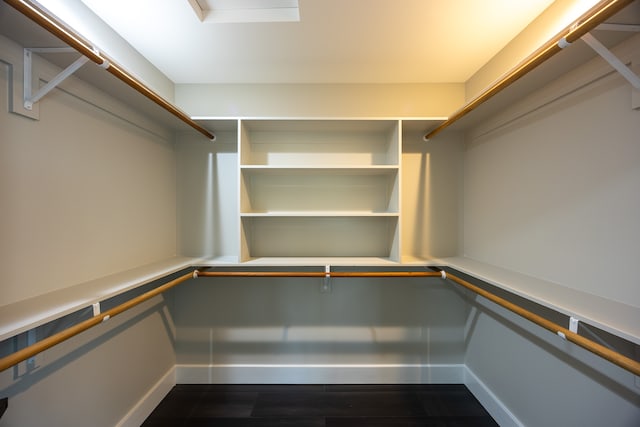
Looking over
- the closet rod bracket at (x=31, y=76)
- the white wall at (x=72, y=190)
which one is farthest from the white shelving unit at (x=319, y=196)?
the closet rod bracket at (x=31, y=76)

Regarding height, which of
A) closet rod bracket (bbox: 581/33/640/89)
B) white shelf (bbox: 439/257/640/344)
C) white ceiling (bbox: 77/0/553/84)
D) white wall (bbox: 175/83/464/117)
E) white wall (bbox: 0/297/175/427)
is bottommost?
white wall (bbox: 0/297/175/427)

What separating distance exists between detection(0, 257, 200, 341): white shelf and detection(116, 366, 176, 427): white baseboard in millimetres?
948

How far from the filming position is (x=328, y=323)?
212cm

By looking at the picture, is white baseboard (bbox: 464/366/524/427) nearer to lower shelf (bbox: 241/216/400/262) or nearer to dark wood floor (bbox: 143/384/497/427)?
dark wood floor (bbox: 143/384/497/427)

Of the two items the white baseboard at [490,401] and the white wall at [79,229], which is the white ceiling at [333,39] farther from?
the white baseboard at [490,401]

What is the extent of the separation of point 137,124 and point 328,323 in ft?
6.73

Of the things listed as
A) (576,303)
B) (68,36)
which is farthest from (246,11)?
(576,303)

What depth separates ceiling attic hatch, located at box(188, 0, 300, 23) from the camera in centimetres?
131

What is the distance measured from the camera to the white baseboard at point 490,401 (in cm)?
160

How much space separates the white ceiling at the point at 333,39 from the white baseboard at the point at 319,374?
7.79 feet

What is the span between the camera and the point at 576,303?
1.00 metres

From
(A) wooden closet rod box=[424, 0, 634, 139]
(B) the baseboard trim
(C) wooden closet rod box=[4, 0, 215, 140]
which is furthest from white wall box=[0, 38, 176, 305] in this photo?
(A) wooden closet rod box=[424, 0, 634, 139]

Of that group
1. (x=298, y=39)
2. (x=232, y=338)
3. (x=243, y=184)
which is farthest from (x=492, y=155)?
(x=232, y=338)

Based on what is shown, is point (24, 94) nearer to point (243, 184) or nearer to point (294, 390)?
point (243, 184)
